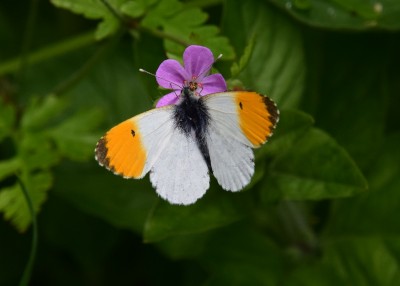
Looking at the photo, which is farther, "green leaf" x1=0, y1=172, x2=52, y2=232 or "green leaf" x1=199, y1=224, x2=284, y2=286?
"green leaf" x1=199, y1=224, x2=284, y2=286

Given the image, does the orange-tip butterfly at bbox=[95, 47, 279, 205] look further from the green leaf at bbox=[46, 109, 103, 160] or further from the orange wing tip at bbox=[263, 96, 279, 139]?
the green leaf at bbox=[46, 109, 103, 160]

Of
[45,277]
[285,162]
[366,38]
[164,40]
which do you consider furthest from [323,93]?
[45,277]

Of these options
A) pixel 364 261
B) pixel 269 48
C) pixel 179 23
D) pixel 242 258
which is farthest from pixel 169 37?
pixel 364 261

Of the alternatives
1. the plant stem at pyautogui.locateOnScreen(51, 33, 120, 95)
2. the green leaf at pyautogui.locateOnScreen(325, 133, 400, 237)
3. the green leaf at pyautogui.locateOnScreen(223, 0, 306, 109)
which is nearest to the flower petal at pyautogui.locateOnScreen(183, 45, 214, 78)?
the green leaf at pyautogui.locateOnScreen(223, 0, 306, 109)

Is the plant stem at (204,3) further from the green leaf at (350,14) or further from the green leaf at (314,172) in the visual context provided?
the green leaf at (314,172)

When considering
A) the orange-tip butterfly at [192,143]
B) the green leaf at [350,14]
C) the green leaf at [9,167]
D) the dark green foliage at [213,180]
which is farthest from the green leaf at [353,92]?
the green leaf at [9,167]
